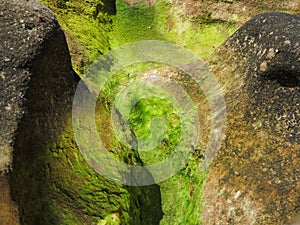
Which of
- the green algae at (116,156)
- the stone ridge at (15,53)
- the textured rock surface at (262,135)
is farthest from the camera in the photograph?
the textured rock surface at (262,135)

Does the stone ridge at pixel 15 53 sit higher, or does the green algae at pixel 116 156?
the stone ridge at pixel 15 53

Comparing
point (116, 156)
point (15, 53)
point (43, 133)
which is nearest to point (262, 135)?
point (116, 156)

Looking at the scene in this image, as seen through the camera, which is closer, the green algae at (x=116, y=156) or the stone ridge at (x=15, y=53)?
the stone ridge at (x=15, y=53)

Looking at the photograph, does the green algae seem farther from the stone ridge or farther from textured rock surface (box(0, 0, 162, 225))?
the stone ridge

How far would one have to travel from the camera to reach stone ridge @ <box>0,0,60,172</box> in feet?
8.02

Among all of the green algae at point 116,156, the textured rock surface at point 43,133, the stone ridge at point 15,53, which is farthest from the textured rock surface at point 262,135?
the stone ridge at point 15,53

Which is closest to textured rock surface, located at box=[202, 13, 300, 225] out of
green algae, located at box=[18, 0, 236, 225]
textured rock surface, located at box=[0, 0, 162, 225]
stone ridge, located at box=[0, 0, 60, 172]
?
green algae, located at box=[18, 0, 236, 225]

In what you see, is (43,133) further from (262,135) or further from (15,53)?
(262,135)

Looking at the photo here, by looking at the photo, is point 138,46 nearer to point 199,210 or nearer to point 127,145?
point 127,145

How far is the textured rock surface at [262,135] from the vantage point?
9.67 feet

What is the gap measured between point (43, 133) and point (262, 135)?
1510 millimetres

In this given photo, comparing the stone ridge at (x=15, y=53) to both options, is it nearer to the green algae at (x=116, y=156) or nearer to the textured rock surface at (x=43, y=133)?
the textured rock surface at (x=43, y=133)

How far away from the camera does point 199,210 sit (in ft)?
10.8

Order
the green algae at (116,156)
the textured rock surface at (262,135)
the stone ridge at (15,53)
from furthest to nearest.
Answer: the textured rock surface at (262,135) → the green algae at (116,156) → the stone ridge at (15,53)
